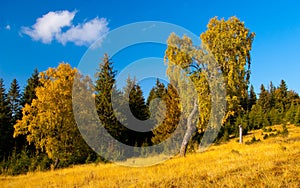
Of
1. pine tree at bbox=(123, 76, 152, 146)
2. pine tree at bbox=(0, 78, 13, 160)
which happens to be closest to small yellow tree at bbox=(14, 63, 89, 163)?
pine tree at bbox=(0, 78, 13, 160)

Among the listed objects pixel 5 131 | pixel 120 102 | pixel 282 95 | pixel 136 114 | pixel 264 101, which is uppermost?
pixel 282 95

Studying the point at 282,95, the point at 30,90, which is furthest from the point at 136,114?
the point at 282,95

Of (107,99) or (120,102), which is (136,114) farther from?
(107,99)

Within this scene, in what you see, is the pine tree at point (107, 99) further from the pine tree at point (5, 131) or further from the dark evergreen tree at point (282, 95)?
A: the dark evergreen tree at point (282, 95)

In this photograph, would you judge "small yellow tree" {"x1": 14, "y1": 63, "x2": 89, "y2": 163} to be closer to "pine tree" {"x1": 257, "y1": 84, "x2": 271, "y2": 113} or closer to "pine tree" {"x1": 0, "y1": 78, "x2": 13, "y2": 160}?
"pine tree" {"x1": 0, "y1": 78, "x2": 13, "y2": 160}

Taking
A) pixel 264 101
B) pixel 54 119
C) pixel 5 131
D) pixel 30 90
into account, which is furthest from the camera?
pixel 264 101

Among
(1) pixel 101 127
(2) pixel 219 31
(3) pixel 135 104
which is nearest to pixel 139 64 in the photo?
(2) pixel 219 31

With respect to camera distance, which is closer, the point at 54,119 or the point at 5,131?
the point at 54,119

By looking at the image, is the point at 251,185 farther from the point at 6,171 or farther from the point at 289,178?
the point at 6,171

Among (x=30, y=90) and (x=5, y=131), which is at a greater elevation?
(x=30, y=90)

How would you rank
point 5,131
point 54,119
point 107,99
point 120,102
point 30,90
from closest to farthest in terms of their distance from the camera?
point 54,119
point 107,99
point 120,102
point 5,131
point 30,90

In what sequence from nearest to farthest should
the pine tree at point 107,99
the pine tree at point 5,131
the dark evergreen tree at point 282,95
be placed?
1. the pine tree at point 107,99
2. the pine tree at point 5,131
3. the dark evergreen tree at point 282,95

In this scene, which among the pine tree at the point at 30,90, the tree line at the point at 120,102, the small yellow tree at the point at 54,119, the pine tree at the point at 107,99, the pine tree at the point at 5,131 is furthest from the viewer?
the pine tree at the point at 30,90

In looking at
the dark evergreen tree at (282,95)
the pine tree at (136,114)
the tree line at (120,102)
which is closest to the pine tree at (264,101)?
the dark evergreen tree at (282,95)
